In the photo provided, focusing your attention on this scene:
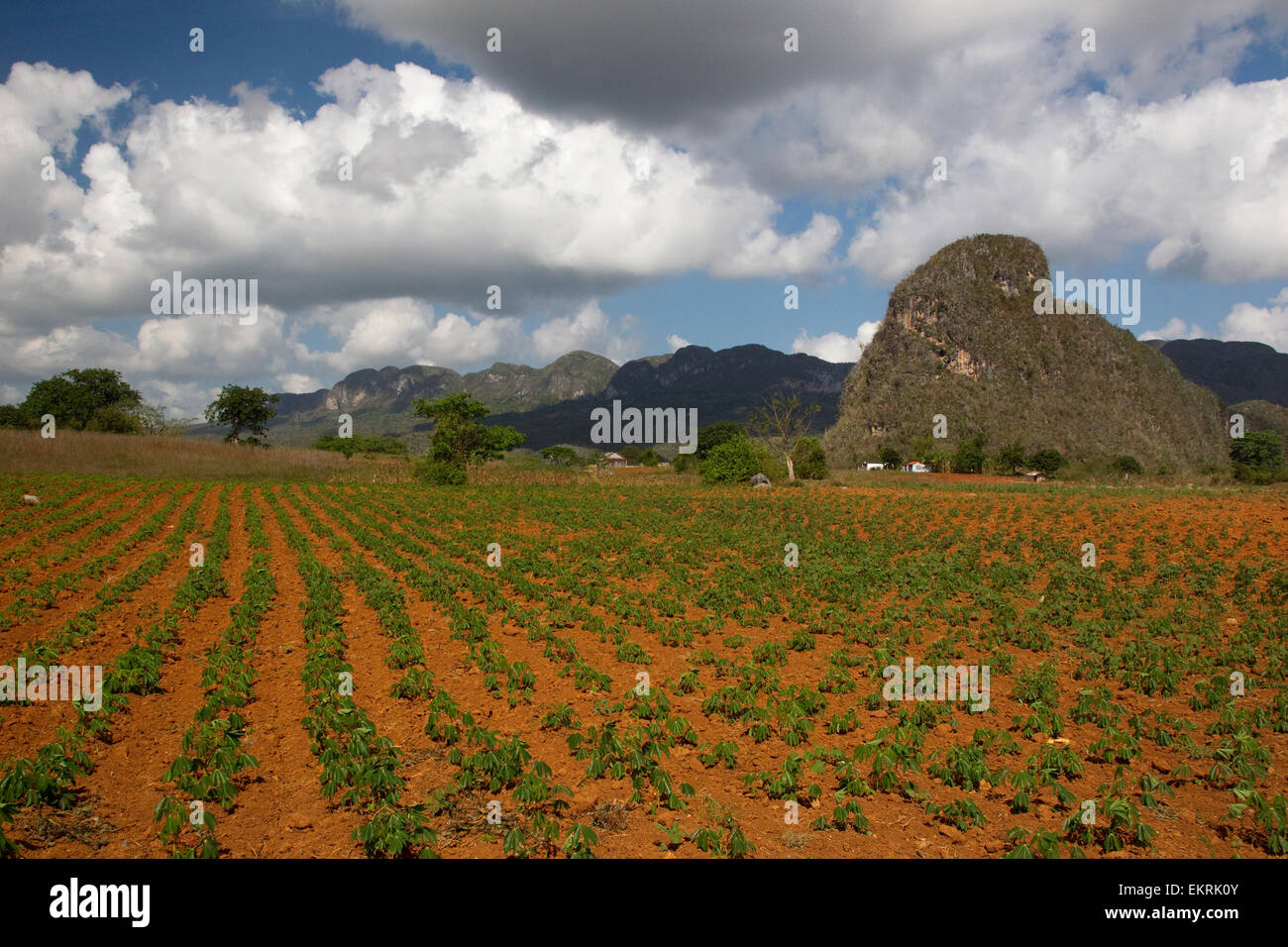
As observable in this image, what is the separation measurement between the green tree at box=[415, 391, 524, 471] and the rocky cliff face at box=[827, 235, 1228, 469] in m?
72.5

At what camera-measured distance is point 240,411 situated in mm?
61938

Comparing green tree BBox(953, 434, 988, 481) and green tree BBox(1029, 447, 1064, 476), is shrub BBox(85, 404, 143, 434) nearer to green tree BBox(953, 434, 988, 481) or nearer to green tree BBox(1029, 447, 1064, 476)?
green tree BBox(953, 434, 988, 481)

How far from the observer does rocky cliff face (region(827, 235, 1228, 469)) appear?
4119 inches

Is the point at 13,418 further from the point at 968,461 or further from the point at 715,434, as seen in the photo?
the point at 968,461

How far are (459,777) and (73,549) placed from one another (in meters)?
14.7

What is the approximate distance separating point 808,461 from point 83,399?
64.4m

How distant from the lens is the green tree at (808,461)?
2112 inches

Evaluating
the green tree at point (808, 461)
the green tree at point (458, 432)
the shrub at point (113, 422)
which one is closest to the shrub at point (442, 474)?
the green tree at point (458, 432)

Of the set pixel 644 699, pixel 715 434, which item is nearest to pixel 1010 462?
pixel 715 434

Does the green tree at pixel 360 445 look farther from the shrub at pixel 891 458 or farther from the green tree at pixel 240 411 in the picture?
the shrub at pixel 891 458

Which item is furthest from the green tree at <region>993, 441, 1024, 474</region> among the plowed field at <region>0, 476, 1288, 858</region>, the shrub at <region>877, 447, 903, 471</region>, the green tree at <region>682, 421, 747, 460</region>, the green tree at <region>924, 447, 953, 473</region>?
the plowed field at <region>0, 476, 1288, 858</region>

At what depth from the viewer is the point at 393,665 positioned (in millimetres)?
8656

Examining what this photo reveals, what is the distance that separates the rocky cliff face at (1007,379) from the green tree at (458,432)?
72546mm
